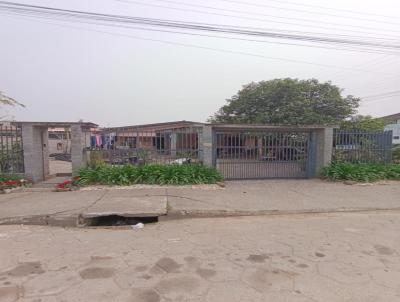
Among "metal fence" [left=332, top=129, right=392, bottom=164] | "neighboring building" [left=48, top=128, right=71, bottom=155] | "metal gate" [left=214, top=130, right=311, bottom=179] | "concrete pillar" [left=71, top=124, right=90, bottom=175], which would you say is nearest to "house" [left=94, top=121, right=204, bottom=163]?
"concrete pillar" [left=71, top=124, right=90, bottom=175]

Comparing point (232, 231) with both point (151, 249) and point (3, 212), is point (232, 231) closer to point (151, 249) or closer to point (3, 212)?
point (151, 249)

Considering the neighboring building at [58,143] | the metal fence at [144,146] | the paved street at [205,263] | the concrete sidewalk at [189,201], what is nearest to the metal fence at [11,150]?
the concrete sidewalk at [189,201]

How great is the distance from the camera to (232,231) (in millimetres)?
5559

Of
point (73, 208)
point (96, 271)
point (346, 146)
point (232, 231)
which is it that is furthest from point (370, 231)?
point (346, 146)

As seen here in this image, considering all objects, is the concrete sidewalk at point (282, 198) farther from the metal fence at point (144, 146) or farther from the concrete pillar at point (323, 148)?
the metal fence at point (144, 146)

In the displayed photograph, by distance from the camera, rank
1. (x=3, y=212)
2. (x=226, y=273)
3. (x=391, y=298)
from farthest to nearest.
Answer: (x=3, y=212)
(x=226, y=273)
(x=391, y=298)

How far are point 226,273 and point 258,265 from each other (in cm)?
52

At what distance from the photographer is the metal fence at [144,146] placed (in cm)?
1053

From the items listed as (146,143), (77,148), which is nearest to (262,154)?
(146,143)

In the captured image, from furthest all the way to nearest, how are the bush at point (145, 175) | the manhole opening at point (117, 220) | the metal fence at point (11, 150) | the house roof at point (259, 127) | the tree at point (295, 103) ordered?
the tree at point (295, 103) < the house roof at point (259, 127) < the metal fence at point (11, 150) < the bush at point (145, 175) < the manhole opening at point (117, 220)

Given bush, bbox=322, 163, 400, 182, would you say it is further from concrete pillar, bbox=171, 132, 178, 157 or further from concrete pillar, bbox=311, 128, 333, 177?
concrete pillar, bbox=171, 132, 178, 157

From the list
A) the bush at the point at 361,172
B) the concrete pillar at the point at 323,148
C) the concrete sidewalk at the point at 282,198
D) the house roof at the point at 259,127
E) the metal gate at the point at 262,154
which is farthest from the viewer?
the concrete pillar at the point at 323,148

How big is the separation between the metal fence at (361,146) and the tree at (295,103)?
839 centimetres

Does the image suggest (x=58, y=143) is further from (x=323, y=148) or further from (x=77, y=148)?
(x=323, y=148)
